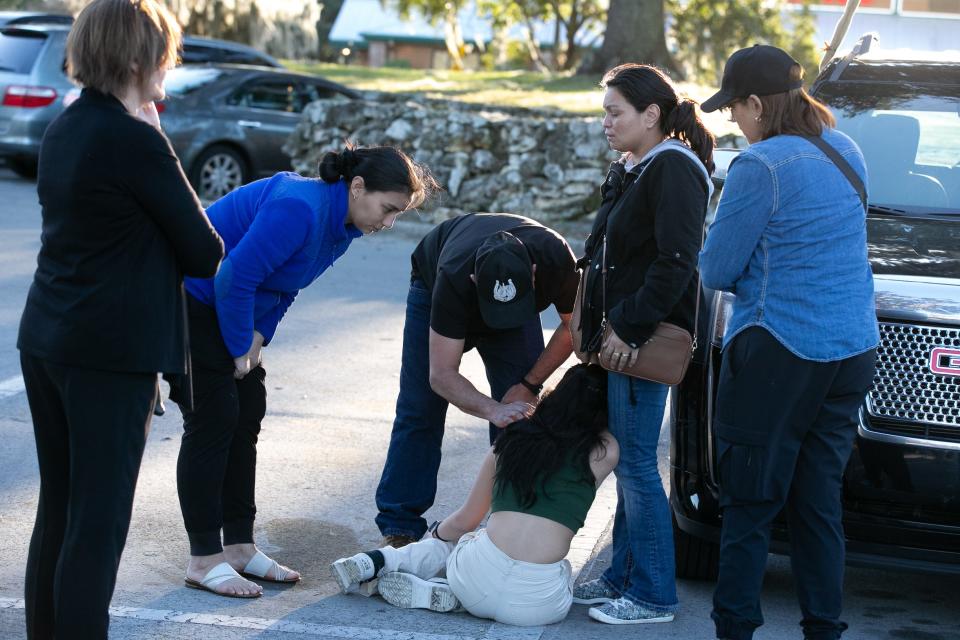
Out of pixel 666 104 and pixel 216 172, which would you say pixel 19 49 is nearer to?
pixel 216 172

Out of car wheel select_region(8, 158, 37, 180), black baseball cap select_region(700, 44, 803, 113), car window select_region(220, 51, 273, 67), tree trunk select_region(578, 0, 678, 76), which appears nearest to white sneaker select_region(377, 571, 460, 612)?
black baseball cap select_region(700, 44, 803, 113)

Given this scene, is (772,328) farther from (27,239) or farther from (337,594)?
(27,239)

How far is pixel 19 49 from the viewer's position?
14961 millimetres

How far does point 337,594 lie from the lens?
4477 mm

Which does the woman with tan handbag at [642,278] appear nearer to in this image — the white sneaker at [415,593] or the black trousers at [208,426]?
the white sneaker at [415,593]

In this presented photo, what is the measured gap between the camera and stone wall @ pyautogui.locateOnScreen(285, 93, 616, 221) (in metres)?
13.7

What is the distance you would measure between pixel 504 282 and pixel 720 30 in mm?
20434

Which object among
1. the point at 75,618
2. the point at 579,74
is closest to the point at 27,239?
the point at 75,618

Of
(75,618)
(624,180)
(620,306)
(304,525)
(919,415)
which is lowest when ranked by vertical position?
(304,525)

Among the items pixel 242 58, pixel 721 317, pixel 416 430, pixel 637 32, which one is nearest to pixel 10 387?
pixel 416 430

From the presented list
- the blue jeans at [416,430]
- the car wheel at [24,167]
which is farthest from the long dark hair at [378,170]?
the car wheel at [24,167]

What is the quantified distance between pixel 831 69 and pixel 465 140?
27.7 feet

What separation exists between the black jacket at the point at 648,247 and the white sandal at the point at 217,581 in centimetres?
145

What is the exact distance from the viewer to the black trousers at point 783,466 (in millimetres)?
3721
